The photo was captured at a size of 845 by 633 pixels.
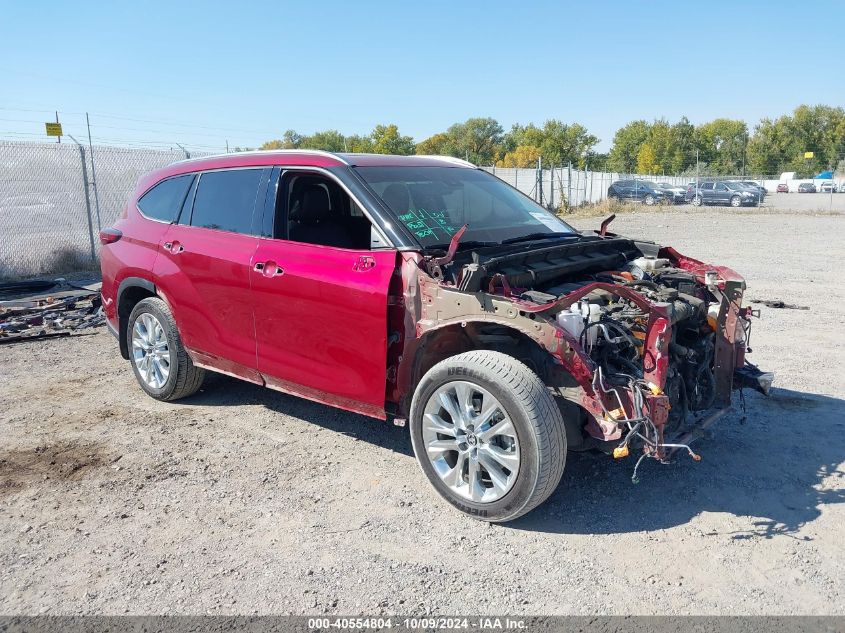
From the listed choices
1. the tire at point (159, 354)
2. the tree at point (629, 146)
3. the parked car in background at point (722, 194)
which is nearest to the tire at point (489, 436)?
the tire at point (159, 354)

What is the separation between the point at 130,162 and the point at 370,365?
12.6 metres

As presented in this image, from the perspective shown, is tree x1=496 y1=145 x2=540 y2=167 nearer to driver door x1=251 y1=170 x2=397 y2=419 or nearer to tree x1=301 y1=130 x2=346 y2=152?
tree x1=301 y1=130 x2=346 y2=152

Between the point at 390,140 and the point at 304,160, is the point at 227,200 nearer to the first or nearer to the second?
the point at 304,160

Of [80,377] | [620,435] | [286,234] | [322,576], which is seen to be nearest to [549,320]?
[620,435]

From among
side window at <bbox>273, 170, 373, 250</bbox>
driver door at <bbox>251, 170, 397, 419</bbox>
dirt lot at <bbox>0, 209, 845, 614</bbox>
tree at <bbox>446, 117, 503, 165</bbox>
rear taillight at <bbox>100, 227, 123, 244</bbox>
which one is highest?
tree at <bbox>446, 117, 503, 165</bbox>

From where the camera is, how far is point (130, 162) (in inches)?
579

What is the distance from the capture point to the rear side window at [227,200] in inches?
194

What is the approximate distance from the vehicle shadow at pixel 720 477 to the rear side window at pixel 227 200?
5.09ft

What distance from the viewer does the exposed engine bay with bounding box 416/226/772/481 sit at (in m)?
3.49

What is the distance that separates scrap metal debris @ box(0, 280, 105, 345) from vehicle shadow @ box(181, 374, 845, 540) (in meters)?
4.51

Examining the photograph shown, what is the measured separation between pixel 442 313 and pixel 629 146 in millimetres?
83022

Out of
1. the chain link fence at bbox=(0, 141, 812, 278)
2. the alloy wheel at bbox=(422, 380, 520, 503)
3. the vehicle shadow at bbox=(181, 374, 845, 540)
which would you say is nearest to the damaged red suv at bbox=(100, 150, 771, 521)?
the alloy wheel at bbox=(422, 380, 520, 503)

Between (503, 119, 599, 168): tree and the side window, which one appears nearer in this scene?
the side window

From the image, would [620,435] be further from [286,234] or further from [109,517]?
[109,517]
